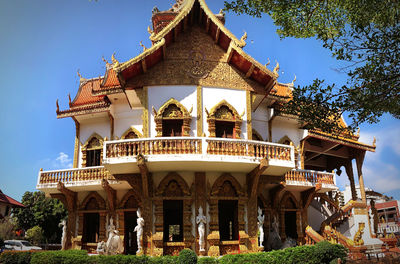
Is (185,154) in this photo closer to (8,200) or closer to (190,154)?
(190,154)

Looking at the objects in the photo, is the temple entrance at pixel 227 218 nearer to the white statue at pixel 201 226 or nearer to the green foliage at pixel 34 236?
the white statue at pixel 201 226

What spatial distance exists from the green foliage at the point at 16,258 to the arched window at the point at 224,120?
9.18m

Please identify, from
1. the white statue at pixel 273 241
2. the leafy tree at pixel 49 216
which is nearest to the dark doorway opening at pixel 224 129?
the white statue at pixel 273 241

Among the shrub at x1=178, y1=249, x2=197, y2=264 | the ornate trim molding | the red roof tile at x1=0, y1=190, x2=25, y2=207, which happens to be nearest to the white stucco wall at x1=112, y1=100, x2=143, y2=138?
the ornate trim molding

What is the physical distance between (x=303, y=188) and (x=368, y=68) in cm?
1006

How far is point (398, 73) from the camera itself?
8.12m

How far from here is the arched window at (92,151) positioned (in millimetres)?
17266

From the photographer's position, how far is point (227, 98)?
14945 mm

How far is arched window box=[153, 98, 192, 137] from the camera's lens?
14.2 meters

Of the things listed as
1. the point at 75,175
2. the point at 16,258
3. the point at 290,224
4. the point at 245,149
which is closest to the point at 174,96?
the point at 245,149

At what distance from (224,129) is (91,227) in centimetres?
813

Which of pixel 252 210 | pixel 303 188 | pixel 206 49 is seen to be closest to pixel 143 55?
pixel 206 49

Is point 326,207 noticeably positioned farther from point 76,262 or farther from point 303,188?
point 76,262

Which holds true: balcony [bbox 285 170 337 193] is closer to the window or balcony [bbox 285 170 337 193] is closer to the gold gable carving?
the gold gable carving
